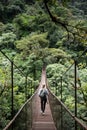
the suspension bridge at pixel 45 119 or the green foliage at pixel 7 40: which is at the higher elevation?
the green foliage at pixel 7 40

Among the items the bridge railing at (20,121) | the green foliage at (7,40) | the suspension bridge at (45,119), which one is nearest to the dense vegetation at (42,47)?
the green foliage at (7,40)

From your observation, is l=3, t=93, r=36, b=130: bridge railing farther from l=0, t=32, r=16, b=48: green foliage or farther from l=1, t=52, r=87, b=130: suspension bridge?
l=0, t=32, r=16, b=48: green foliage

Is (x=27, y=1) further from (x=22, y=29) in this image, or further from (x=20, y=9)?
(x=22, y=29)

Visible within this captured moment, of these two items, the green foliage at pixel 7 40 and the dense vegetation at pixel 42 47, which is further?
the green foliage at pixel 7 40

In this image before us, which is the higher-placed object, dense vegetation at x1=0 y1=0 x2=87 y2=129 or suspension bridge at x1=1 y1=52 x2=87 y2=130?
dense vegetation at x1=0 y1=0 x2=87 y2=129

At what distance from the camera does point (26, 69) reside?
2266 cm

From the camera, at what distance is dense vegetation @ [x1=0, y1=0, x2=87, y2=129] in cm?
404

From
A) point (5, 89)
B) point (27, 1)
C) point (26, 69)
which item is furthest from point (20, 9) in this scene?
point (5, 89)

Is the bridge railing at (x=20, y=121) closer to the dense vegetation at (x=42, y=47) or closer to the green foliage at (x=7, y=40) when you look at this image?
the dense vegetation at (x=42, y=47)

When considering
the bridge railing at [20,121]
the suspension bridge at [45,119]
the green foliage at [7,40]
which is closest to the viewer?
the bridge railing at [20,121]

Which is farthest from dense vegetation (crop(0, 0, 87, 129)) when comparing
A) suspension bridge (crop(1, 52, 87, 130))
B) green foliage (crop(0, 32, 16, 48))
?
suspension bridge (crop(1, 52, 87, 130))

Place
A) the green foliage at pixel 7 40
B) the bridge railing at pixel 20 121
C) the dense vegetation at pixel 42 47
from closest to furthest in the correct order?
the bridge railing at pixel 20 121, the dense vegetation at pixel 42 47, the green foliage at pixel 7 40

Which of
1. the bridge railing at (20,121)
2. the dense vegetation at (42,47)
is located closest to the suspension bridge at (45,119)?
the bridge railing at (20,121)

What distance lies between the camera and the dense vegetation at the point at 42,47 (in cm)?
404
